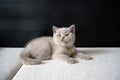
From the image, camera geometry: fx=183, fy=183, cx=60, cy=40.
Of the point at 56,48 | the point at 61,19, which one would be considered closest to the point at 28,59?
the point at 56,48

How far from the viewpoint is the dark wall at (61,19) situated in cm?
189

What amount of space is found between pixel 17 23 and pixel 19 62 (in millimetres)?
527

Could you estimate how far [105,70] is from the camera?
4.47 ft

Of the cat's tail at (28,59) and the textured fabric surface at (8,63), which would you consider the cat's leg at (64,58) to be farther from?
the textured fabric surface at (8,63)

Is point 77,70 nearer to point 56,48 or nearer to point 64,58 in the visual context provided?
point 64,58

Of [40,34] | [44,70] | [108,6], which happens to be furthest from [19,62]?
[108,6]

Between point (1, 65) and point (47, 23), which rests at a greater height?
point (47, 23)

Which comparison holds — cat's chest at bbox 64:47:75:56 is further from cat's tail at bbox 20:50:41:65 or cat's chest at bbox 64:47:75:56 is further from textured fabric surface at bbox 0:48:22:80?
textured fabric surface at bbox 0:48:22:80

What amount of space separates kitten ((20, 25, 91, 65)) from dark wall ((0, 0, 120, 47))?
30 centimetres

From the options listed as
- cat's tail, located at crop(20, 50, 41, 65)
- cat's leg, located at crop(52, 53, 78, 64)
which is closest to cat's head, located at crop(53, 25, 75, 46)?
cat's leg, located at crop(52, 53, 78, 64)

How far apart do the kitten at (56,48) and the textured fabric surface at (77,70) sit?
76 millimetres

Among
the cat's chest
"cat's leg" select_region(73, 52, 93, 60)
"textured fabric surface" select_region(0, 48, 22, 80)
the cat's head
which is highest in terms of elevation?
the cat's head

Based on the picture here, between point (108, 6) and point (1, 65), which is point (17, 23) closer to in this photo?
point (1, 65)

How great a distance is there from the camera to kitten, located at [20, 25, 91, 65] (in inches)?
62.4
